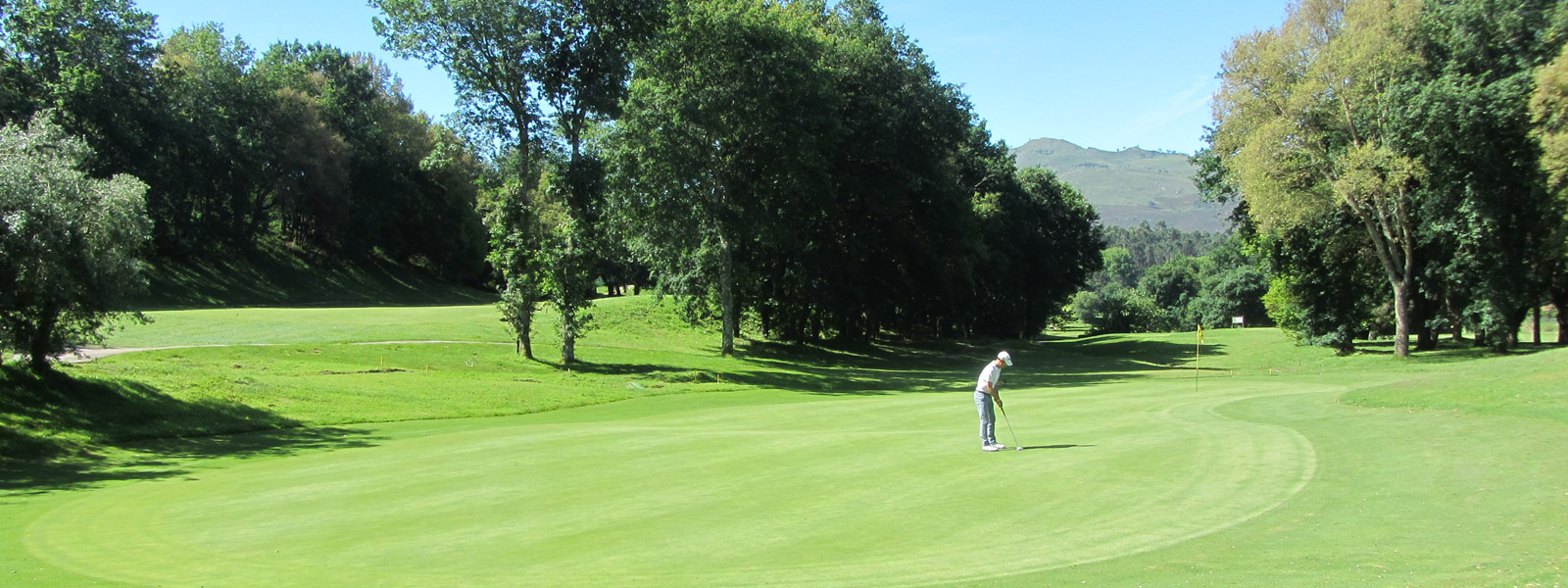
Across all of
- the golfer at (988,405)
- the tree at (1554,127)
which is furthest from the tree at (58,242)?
the tree at (1554,127)

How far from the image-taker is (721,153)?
50125mm

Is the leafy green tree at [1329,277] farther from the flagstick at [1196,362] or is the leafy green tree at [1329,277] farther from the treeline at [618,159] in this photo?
the treeline at [618,159]

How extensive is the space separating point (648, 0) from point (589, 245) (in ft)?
38.8

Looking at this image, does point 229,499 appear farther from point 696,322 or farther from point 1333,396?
point 696,322

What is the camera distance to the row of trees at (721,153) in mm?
43000

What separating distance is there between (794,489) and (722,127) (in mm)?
35389

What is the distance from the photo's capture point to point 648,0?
145 feet

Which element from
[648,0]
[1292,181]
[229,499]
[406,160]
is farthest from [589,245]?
[406,160]

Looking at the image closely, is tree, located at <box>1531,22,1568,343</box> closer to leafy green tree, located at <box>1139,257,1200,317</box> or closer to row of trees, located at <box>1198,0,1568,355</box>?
row of trees, located at <box>1198,0,1568,355</box>

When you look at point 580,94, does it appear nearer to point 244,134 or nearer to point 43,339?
point 43,339

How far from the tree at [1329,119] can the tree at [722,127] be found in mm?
20333

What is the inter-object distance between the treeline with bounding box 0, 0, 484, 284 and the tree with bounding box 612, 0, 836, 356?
9.14 meters

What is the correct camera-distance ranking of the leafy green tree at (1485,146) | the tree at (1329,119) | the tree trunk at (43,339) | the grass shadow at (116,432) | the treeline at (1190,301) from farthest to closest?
the treeline at (1190,301)
the tree at (1329,119)
the leafy green tree at (1485,146)
the tree trunk at (43,339)
the grass shadow at (116,432)

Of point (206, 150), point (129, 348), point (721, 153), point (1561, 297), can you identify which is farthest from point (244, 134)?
point (1561, 297)
